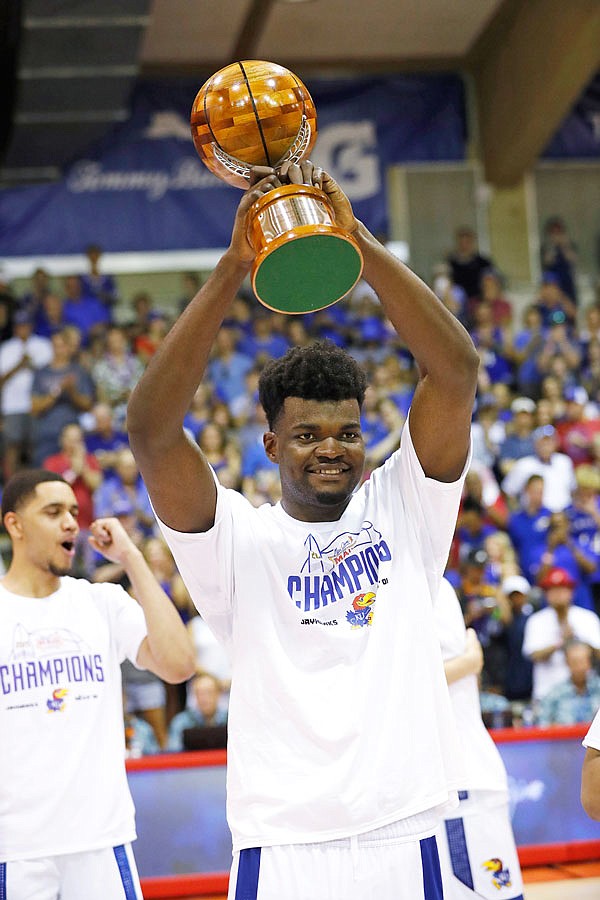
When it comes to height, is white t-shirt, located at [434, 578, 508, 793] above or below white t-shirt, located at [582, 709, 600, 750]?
below

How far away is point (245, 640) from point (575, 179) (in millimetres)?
14825

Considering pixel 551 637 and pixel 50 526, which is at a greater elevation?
pixel 50 526

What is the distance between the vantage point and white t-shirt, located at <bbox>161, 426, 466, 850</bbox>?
2605 millimetres

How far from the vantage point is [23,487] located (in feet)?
14.4

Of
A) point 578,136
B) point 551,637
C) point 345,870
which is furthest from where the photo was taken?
point 578,136

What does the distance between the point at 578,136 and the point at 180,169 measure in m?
5.39

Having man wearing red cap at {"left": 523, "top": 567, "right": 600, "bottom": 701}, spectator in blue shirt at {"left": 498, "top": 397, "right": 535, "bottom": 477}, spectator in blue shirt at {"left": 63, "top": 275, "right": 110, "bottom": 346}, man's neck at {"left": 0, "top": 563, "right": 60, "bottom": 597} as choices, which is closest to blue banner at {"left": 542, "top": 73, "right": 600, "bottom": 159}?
spectator in blue shirt at {"left": 498, "top": 397, "right": 535, "bottom": 477}

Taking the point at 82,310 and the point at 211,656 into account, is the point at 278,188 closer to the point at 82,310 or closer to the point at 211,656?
the point at 211,656

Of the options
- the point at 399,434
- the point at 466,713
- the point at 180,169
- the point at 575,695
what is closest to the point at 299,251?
the point at 466,713

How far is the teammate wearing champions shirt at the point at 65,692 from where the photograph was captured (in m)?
3.78

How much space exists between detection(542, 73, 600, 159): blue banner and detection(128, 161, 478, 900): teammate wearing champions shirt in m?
14.3

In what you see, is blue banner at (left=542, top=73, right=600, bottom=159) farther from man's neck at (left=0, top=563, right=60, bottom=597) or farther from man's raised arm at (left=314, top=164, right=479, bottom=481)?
man's raised arm at (left=314, top=164, right=479, bottom=481)

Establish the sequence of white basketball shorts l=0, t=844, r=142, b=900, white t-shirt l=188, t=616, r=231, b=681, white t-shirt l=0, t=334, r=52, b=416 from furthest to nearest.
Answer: white t-shirt l=0, t=334, r=52, b=416
white t-shirt l=188, t=616, r=231, b=681
white basketball shorts l=0, t=844, r=142, b=900

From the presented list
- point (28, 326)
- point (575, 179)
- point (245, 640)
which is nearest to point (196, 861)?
point (245, 640)
